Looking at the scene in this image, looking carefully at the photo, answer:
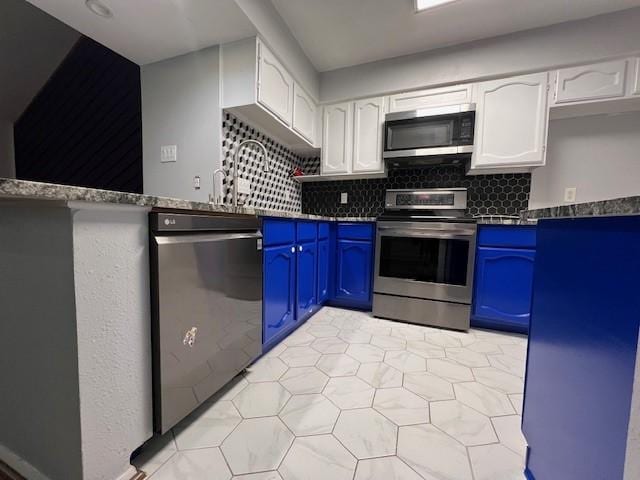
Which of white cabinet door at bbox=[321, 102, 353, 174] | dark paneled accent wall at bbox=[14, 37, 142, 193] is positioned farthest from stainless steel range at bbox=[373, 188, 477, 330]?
dark paneled accent wall at bbox=[14, 37, 142, 193]

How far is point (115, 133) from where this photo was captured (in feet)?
8.90

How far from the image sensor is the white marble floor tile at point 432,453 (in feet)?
2.78

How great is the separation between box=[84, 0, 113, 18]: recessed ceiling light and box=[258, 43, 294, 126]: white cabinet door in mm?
885

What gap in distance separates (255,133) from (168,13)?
876 millimetres

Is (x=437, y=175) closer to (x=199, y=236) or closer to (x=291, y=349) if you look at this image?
(x=291, y=349)

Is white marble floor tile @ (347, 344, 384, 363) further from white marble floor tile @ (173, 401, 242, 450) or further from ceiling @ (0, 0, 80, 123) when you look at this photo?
ceiling @ (0, 0, 80, 123)

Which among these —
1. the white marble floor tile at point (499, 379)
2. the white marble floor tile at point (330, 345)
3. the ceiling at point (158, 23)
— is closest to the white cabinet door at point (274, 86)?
the ceiling at point (158, 23)

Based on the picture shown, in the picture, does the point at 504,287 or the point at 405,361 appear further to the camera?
the point at 504,287

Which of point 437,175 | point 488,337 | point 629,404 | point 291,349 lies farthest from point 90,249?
point 437,175

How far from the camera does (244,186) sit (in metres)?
2.13

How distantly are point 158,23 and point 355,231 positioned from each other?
6.64 feet

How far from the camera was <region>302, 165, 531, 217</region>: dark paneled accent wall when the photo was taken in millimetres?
2369

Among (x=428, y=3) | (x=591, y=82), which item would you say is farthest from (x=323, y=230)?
(x=591, y=82)

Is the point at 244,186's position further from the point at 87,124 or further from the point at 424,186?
the point at 87,124
